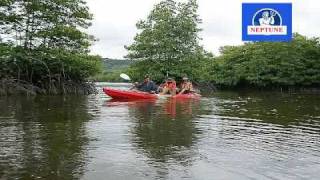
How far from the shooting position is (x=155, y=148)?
9.48 m

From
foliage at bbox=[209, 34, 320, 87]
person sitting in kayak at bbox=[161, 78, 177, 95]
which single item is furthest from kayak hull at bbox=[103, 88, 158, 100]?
foliage at bbox=[209, 34, 320, 87]

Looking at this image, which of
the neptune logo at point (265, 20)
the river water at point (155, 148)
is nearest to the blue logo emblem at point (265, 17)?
the neptune logo at point (265, 20)

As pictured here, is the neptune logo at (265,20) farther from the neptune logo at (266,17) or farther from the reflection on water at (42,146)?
the reflection on water at (42,146)

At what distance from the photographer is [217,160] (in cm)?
849

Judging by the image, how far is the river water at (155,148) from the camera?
7.51m

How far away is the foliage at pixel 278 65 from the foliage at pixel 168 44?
47.4 ft

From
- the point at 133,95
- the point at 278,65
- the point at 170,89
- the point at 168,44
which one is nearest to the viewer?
the point at 133,95

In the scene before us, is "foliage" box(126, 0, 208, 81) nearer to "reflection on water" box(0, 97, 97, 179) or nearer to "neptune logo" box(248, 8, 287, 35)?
"neptune logo" box(248, 8, 287, 35)

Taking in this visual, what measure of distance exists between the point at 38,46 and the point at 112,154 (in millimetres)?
23164

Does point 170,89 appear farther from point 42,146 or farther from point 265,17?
point 42,146

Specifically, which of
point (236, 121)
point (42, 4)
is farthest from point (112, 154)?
point (42, 4)

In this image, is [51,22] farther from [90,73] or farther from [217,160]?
[217,160]

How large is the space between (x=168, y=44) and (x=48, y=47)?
1307 cm

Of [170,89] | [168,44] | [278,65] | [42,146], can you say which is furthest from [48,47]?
[278,65]
